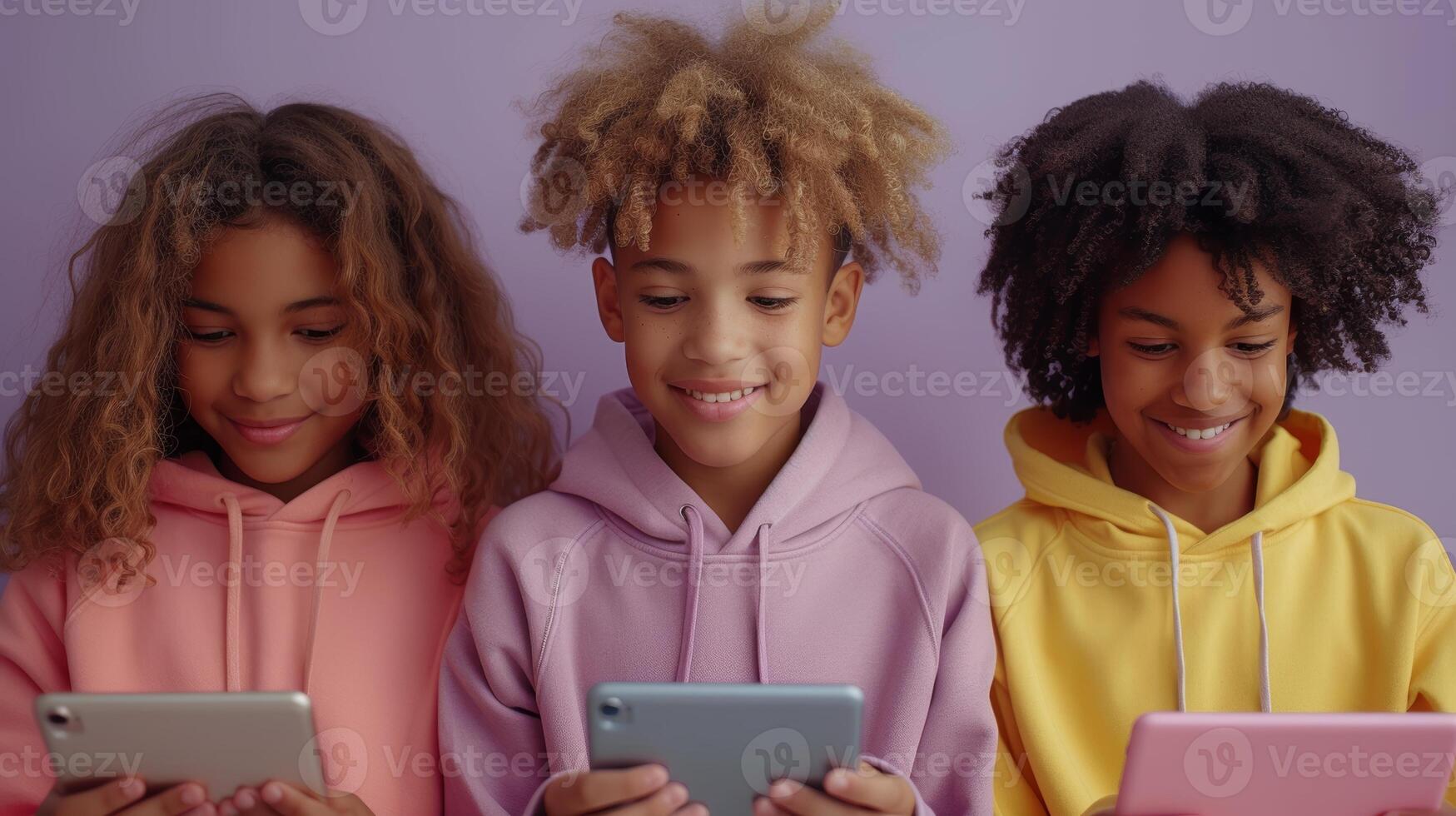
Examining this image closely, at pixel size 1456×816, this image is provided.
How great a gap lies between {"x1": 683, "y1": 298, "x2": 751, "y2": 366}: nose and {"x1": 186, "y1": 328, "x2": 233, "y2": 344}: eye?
700mm

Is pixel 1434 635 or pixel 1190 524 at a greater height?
pixel 1190 524

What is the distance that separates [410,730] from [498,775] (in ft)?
0.60

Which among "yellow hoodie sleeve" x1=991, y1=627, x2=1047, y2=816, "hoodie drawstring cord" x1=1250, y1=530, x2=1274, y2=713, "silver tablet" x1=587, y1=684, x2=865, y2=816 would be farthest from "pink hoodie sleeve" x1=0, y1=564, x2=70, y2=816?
"hoodie drawstring cord" x1=1250, y1=530, x2=1274, y2=713

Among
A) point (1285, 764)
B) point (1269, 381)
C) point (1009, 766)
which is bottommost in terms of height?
point (1009, 766)

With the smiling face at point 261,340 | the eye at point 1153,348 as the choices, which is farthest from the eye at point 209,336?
the eye at point 1153,348

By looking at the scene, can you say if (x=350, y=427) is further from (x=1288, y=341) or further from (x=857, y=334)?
(x=1288, y=341)

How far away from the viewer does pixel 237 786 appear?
1.61 m

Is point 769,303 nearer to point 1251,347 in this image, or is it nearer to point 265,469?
point 1251,347

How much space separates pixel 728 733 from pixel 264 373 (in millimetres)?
864

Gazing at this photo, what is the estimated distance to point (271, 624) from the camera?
1.97m

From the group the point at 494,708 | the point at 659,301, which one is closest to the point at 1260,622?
the point at 659,301

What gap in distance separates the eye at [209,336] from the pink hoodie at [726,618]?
50cm

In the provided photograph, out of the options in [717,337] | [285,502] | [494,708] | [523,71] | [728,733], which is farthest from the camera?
[523,71]

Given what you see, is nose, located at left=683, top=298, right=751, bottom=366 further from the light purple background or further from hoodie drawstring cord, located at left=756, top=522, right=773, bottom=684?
the light purple background
